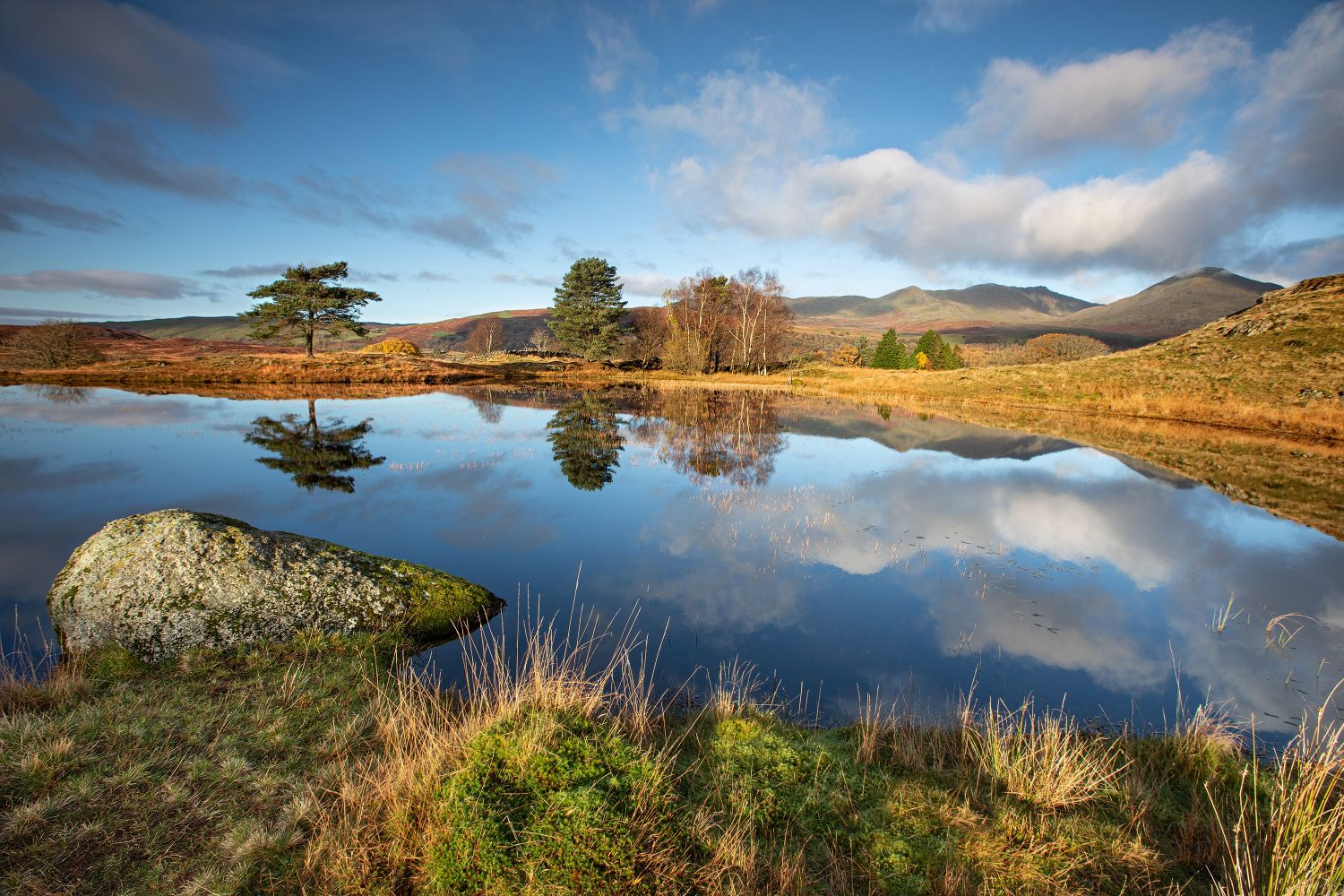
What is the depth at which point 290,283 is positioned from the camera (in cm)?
5125

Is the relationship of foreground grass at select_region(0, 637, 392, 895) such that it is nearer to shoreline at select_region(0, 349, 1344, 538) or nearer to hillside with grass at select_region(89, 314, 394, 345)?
shoreline at select_region(0, 349, 1344, 538)

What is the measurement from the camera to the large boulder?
622 centimetres

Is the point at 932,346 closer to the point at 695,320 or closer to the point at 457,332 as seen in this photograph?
the point at 695,320

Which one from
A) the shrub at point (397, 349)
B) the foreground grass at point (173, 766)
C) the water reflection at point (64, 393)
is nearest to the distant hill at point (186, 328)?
the shrub at point (397, 349)

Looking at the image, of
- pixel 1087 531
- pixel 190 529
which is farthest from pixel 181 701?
pixel 1087 531

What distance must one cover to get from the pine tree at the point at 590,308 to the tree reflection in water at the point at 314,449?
143ft

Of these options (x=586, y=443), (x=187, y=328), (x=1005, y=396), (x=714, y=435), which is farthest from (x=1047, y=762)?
(x=187, y=328)

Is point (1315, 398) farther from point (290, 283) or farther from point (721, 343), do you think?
point (290, 283)

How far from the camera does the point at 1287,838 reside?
12.7ft

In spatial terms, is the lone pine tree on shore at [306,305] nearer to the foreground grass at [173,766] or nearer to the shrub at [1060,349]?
the foreground grass at [173,766]

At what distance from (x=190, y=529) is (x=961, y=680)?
33.6 ft

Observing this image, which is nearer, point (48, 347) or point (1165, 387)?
point (1165, 387)

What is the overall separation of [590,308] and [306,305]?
1208 inches

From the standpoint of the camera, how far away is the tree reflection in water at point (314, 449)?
52.2 feet
